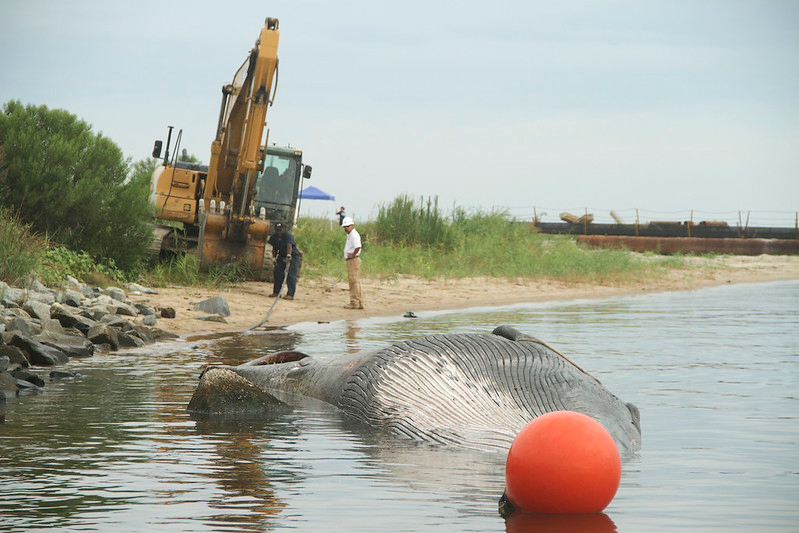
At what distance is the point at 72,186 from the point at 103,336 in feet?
23.0

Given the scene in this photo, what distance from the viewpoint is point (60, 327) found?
1135cm

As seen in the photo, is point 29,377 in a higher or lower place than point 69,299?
lower

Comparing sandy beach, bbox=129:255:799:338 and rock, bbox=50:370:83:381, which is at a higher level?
sandy beach, bbox=129:255:799:338

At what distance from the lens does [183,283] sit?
18672mm

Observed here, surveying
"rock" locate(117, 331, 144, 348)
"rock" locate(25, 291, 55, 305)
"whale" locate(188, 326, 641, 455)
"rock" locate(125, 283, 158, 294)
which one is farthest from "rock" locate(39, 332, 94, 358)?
"rock" locate(125, 283, 158, 294)

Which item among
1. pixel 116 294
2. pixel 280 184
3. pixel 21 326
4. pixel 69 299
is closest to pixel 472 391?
pixel 21 326

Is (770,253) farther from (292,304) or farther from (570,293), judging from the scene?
(292,304)

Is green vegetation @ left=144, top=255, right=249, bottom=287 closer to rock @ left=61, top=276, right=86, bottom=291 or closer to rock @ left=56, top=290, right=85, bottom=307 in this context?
rock @ left=61, top=276, right=86, bottom=291

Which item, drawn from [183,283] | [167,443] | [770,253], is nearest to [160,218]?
[183,283]

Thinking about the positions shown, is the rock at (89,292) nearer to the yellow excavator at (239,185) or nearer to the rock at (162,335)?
the rock at (162,335)

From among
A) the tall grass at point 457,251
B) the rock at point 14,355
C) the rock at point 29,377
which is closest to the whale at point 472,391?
the rock at point 29,377

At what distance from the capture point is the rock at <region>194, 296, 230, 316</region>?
15.6 meters

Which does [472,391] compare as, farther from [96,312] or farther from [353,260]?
[353,260]

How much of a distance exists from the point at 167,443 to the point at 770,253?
127 ft
